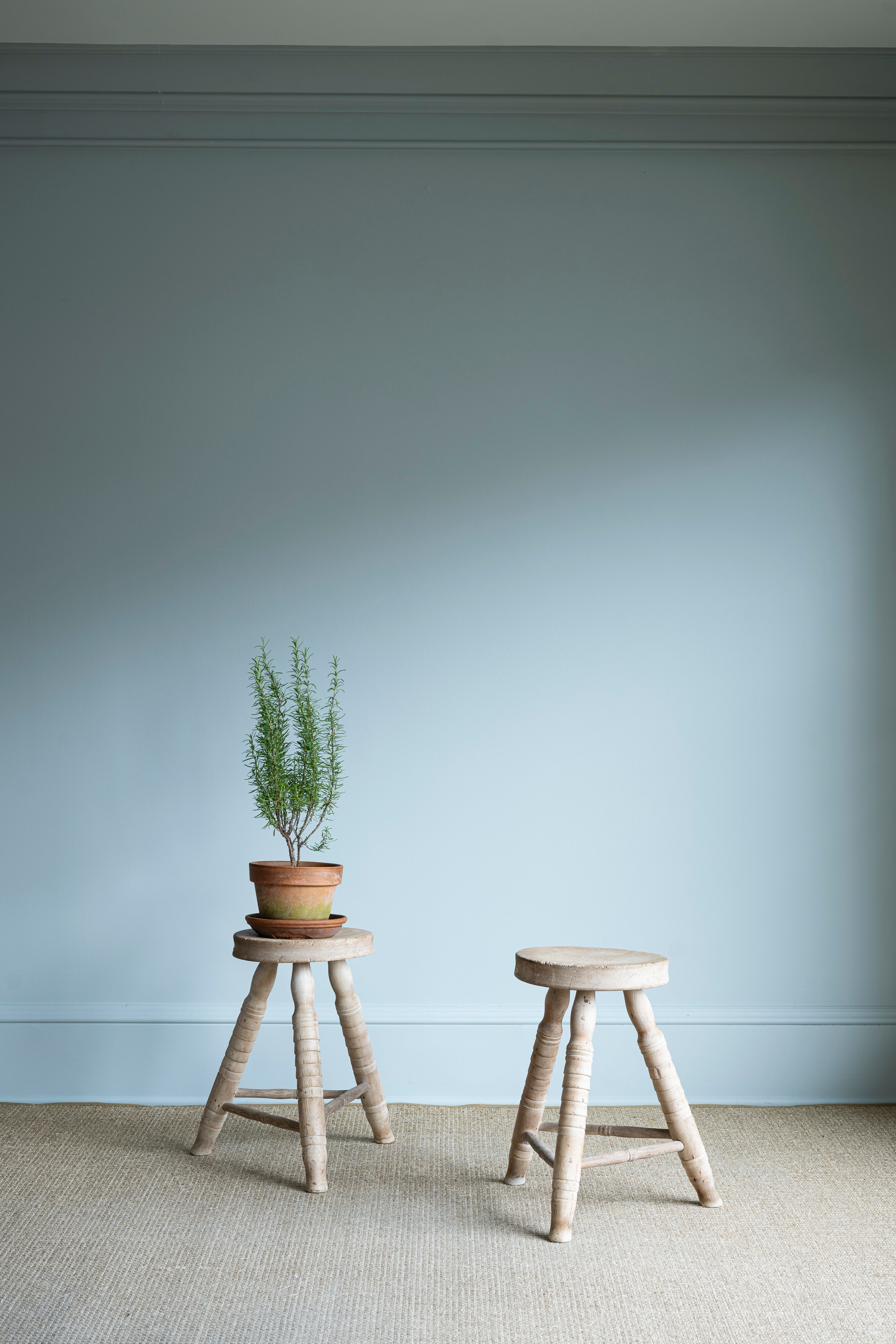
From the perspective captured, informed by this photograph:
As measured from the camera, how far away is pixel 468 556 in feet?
8.87

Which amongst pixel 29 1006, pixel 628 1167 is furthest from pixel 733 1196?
pixel 29 1006

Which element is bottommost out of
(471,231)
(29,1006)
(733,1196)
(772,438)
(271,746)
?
(733,1196)

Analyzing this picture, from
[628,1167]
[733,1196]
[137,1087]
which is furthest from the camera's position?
[137,1087]

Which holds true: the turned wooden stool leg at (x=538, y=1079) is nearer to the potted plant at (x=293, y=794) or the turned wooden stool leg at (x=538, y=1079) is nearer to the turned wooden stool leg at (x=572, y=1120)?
the turned wooden stool leg at (x=572, y=1120)

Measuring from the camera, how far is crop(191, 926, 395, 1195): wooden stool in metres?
2.07

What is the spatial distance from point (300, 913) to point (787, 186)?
2.19 metres

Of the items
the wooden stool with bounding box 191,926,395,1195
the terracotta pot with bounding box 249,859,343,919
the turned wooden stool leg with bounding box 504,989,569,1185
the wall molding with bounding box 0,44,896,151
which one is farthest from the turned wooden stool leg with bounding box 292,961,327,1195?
the wall molding with bounding box 0,44,896,151

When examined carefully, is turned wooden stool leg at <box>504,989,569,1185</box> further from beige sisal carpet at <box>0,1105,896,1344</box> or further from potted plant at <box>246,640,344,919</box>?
potted plant at <box>246,640,344,919</box>

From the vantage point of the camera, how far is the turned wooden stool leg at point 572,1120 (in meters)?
1.85

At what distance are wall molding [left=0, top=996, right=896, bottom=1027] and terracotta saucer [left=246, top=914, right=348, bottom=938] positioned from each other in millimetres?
524

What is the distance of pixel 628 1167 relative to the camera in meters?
2.21

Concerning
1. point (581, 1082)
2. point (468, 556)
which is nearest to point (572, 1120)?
point (581, 1082)

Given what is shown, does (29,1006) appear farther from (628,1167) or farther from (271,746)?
(628,1167)

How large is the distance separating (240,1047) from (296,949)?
10.8 inches
